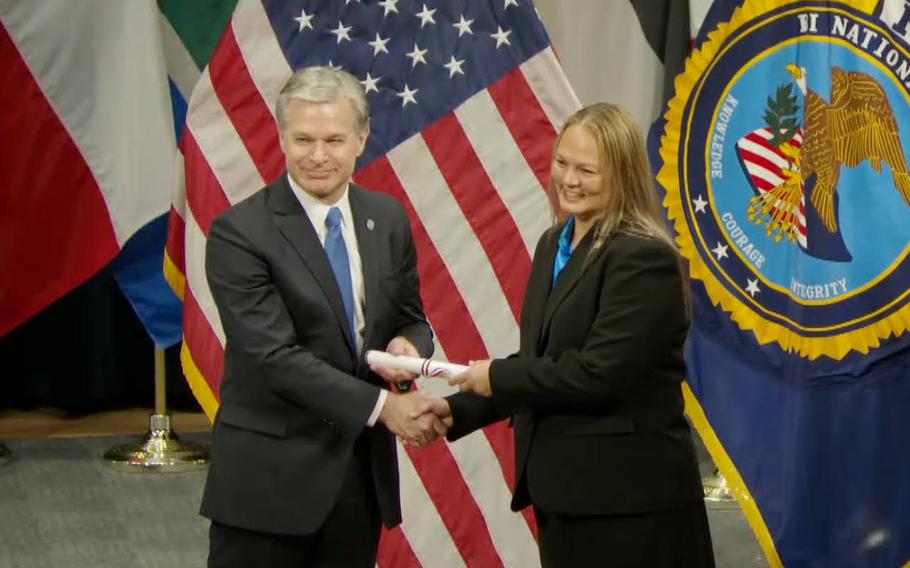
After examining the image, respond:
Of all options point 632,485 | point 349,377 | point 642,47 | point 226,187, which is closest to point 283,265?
point 349,377

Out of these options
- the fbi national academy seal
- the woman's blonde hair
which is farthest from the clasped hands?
the fbi national academy seal

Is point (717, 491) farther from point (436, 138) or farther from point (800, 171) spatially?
point (436, 138)

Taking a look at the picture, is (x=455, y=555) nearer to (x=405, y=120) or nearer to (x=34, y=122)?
(x=405, y=120)

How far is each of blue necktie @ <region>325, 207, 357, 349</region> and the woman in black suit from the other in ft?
0.97

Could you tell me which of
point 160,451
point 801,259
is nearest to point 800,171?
point 801,259

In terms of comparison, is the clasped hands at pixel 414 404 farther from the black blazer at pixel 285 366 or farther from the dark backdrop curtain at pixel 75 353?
the dark backdrop curtain at pixel 75 353

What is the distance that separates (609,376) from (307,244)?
0.57m

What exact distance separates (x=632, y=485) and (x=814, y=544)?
60.4 inches

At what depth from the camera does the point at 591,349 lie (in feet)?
8.86

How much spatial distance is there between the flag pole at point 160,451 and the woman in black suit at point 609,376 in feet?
10.0

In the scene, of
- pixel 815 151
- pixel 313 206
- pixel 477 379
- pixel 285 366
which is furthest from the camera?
pixel 815 151

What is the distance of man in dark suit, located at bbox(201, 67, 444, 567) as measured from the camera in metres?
2.71

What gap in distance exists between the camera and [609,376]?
8.80 feet

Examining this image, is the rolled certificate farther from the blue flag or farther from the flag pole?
the flag pole
